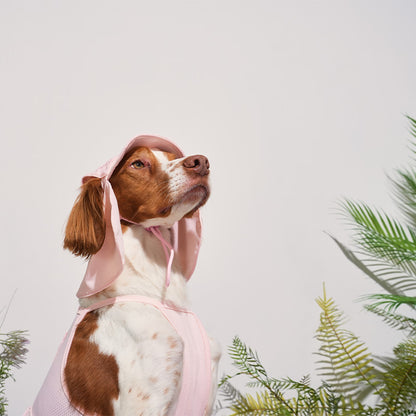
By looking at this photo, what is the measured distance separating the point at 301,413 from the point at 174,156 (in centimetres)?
102

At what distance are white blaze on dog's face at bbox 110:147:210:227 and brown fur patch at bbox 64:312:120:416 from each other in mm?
418

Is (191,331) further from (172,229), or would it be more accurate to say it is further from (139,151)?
(139,151)

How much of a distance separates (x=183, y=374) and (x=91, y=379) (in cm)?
25

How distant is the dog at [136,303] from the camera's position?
1.21 meters

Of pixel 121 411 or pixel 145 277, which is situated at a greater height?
pixel 145 277

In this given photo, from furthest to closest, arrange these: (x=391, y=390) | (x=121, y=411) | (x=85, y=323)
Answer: (x=391, y=390) → (x=85, y=323) → (x=121, y=411)

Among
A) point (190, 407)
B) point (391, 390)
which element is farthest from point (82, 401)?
point (391, 390)

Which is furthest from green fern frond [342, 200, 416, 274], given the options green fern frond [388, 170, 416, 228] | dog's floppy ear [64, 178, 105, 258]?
dog's floppy ear [64, 178, 105, 258]

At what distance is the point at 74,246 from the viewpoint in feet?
4.57

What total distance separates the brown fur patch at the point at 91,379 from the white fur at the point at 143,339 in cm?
2

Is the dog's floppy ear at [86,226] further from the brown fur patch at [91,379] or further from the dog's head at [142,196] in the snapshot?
the brown fur patch at [91,379]

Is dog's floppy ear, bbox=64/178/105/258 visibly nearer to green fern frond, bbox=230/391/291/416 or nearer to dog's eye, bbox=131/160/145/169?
dog's eye, bbox=131/160/145/169

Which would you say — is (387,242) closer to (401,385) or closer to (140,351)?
(401,385)

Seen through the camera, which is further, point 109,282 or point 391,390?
point 391,390
